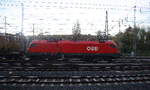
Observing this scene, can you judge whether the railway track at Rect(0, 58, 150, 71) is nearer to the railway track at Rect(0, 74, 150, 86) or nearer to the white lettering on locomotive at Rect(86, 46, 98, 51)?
the railway track at Rect(0, 74, 150, 86)

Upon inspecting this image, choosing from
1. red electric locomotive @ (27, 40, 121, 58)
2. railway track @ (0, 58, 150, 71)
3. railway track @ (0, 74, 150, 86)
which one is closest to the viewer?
railway track @ (0, 74, 150, 86)

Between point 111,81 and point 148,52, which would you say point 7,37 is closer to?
point 111,81

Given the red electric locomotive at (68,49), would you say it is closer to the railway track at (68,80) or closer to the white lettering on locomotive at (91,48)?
the white lettering on locomotive at (91,48)

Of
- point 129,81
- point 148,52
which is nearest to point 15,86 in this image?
point 129,81

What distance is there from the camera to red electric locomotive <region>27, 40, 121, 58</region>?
22406 mm

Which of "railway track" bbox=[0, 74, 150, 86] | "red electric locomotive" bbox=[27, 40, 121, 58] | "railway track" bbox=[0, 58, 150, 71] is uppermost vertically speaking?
Answer: "red electric locomotive" bbox=[27, 40, 121, 58]

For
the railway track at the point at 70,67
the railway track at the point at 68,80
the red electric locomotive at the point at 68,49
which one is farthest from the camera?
the red electric locomotive at the point at 68,49

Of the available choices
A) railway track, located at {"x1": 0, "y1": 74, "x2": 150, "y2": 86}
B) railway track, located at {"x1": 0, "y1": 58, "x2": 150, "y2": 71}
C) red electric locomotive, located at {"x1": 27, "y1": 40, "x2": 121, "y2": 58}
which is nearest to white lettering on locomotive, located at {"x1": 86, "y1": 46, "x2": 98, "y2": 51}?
red electric locomotive, located at {"x1": 27, "y1": 40, "x2": 121, "y2": 58}

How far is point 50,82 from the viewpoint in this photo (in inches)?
430

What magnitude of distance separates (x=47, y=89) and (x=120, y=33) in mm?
41994

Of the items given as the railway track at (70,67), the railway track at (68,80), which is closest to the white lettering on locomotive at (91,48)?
the railway track at (70,67)

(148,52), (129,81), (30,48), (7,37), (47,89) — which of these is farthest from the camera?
(148,52)

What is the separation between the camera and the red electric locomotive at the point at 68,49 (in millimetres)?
22406

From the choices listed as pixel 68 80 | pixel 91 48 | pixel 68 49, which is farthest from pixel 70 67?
pixel 91 48
